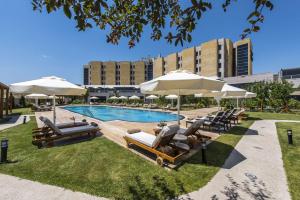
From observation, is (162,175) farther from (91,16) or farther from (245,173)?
(91,16)

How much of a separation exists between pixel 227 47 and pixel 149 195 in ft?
176

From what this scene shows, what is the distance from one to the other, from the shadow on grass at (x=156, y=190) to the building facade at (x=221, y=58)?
48.5 meters

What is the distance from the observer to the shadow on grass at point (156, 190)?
3127 millimetres

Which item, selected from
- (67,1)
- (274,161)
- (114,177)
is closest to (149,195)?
(114,177)

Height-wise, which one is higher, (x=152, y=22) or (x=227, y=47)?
(x=227, y=47)

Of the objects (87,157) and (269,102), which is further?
(269,102)

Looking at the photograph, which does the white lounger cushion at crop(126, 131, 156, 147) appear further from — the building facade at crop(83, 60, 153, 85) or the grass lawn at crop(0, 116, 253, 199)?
the building facade at crop(83, 60, 153, 85)

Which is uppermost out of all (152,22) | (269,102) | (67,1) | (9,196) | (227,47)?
(227,47)

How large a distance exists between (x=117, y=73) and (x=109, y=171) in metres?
75.3

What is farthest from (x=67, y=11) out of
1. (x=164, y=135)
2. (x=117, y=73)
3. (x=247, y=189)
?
(x=117, y=73)

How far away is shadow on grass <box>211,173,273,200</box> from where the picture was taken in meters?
3.14

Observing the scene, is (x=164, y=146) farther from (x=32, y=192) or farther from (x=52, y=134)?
(x=52, y=134)

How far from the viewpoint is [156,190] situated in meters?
3.34

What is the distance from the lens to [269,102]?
21516 mm
